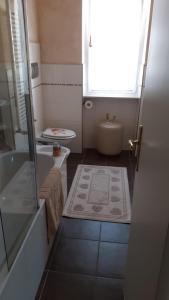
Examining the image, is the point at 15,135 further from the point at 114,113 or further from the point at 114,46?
the point at 114,46

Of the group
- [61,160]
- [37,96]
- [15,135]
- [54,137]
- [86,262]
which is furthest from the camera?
[37,96]

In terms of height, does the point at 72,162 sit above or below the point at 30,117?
below

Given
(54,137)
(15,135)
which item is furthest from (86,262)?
(54,137)

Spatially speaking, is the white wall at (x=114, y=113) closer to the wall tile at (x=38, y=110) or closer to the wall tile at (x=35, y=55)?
the wall tile at (x=38, y=110)

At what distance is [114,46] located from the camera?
11.0 ft

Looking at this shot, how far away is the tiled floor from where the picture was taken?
61.1 inches

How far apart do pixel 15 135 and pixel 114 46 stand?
7.08 ft

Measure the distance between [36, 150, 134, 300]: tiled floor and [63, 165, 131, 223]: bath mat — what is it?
0.11 meters

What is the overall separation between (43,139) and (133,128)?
1416mm

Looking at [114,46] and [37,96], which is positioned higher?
[114,46]

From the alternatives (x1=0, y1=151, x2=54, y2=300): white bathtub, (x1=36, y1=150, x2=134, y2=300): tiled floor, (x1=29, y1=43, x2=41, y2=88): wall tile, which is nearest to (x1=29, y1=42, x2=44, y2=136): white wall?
(x1=29, y1=43, x2=41, y2=88): wall tile

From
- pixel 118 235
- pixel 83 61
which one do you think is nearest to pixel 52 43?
pixel 83 61

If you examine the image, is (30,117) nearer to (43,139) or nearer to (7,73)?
(7,73)

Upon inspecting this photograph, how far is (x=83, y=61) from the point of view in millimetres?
3289
